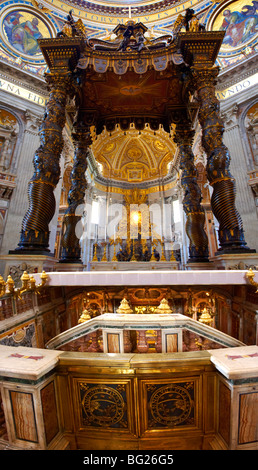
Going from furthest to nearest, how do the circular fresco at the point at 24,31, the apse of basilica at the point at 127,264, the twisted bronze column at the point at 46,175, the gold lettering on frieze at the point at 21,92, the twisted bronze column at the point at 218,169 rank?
the circular fresco at the point at 24,31
the gold lettering on frieze at the point at 21,92
the twisted bronze column at the point at 218,169
the twisted bronze column at the point at 46,175
the apse of basilica at the point at 127,264

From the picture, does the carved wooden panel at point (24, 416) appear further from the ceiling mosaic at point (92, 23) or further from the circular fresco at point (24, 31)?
the circular fresco at point (24, 31)

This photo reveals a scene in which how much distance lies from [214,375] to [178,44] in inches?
268

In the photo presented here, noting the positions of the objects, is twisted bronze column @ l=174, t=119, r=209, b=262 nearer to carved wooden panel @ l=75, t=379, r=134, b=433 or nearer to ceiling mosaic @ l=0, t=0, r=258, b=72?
carved wooden panel @ l=75, t=379, r=134, b=433

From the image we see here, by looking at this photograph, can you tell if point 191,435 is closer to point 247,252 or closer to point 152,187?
point 247,252

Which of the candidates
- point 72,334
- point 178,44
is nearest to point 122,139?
point 178,44

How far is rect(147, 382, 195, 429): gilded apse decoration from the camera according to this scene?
4.38ft

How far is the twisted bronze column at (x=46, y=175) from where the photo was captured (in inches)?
158

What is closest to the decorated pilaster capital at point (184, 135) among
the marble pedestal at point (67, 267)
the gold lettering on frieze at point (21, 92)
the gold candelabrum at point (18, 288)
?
the marble pedestal at point (67, 267)

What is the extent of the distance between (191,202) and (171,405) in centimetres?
539

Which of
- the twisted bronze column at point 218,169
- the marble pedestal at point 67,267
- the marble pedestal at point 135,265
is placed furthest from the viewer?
the marble pedestal at point 135,265

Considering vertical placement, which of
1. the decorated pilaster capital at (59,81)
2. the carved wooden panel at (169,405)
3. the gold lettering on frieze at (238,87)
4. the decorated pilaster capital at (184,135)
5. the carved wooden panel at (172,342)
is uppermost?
the gold lettering on frieze at (238,87)

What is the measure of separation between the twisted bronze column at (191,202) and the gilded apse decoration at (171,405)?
429 cm

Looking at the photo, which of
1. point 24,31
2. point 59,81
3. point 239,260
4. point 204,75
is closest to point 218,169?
point 239,260

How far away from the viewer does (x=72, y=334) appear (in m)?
1.79
